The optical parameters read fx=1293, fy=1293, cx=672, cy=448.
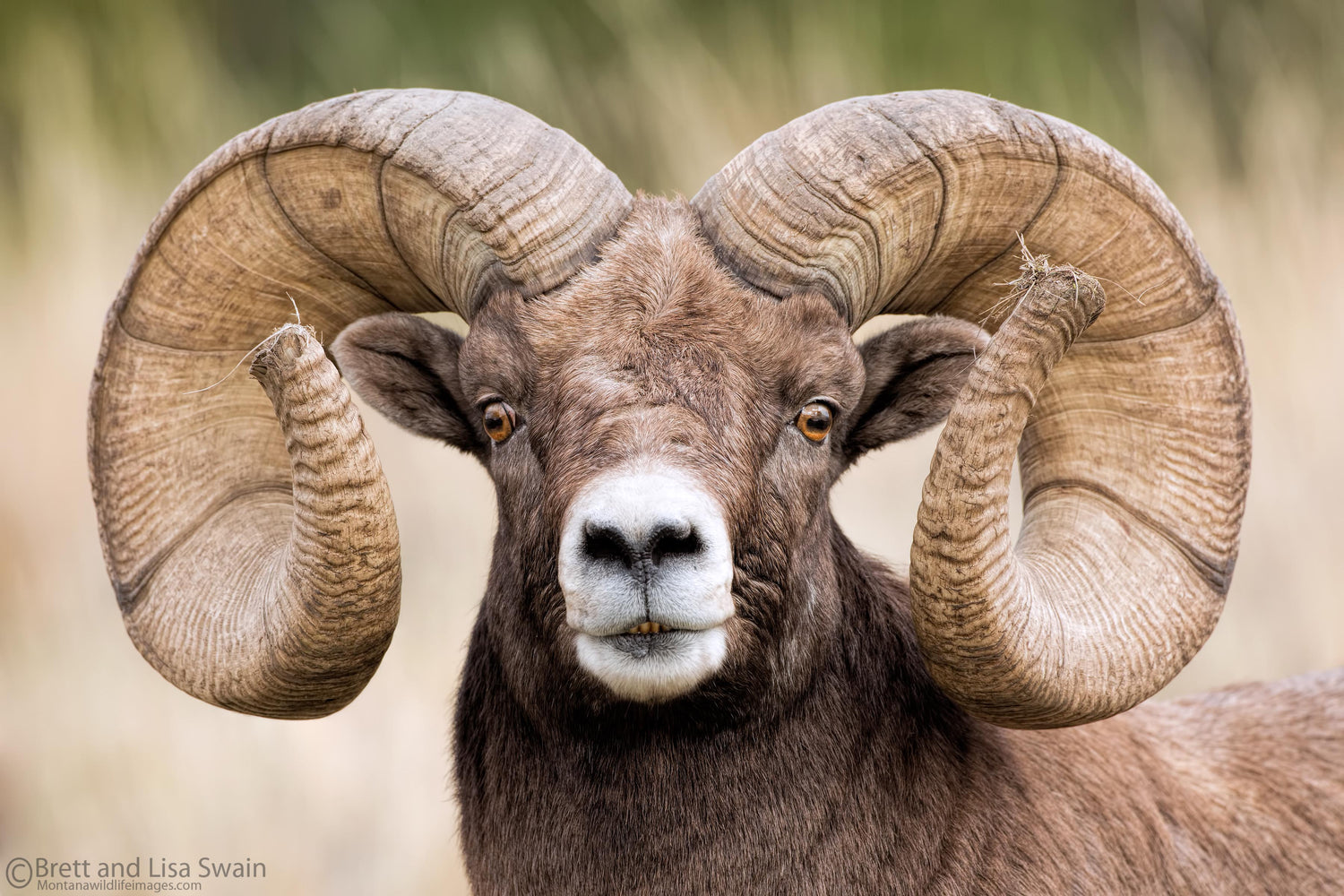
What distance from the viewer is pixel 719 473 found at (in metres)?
3.33

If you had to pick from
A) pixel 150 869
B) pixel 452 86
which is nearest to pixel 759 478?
pixel 150 869

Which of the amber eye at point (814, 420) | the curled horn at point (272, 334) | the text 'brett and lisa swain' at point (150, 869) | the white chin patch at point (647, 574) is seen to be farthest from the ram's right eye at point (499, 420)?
the text 'brett and lisa swain' at point (150, 869)

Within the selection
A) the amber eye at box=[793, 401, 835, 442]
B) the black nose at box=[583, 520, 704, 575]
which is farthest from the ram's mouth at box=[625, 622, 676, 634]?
the amber eye at box=[793, 401, 835, 442]

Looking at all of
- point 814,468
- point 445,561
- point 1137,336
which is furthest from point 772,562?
point 445,561

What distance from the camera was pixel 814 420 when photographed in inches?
148

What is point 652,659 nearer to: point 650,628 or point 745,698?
point 650,628

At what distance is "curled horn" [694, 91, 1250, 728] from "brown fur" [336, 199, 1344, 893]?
0.22 metres

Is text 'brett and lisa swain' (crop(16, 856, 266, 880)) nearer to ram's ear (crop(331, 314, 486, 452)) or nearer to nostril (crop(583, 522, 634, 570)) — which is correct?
ram's ear (crop(331, 314, 486, 452))

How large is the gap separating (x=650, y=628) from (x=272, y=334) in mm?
1422

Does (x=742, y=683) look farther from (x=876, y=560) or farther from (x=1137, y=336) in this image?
(x=1137, y=336)

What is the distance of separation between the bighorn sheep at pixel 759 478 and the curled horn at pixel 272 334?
13 millimetres

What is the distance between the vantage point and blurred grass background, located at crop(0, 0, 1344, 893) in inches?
289

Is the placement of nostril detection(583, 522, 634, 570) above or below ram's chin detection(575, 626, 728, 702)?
above

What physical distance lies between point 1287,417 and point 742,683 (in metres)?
6.48
